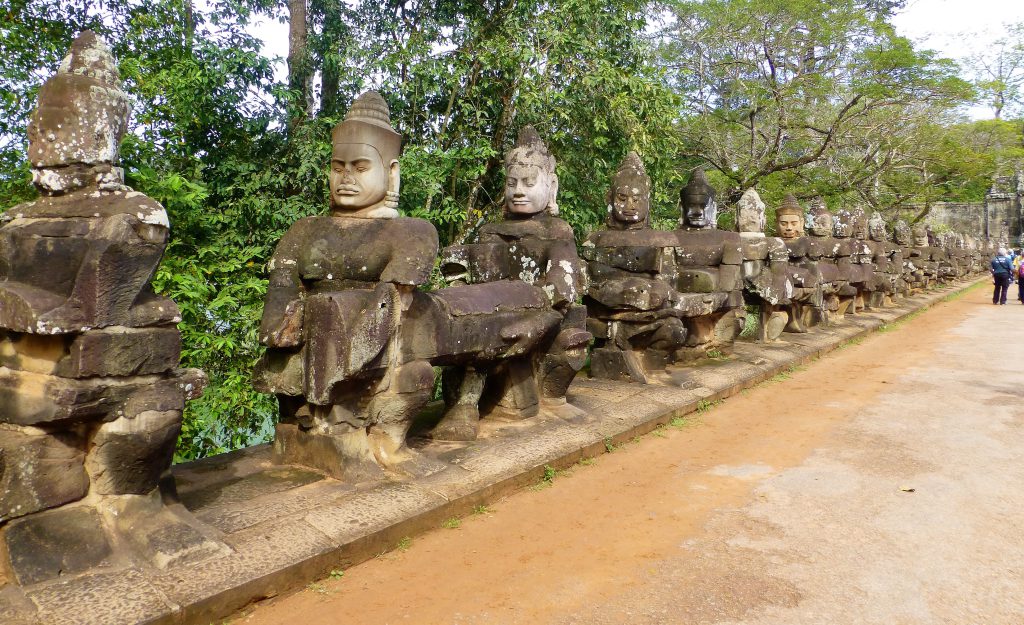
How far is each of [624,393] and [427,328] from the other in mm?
2739

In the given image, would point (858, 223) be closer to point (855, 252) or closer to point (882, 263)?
point (855, 252)

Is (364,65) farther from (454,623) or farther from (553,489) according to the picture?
(454,623)

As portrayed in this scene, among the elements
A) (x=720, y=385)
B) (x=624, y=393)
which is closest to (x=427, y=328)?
(x=624, y=393)

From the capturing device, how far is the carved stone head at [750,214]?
956 cm

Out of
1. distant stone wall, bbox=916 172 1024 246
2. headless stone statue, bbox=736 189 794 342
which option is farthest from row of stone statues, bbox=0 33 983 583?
distant stone wall, bbox=916 172 1024 246

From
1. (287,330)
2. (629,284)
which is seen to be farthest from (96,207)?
(629,284)

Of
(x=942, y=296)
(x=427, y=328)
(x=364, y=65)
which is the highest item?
(x=364, y=65)

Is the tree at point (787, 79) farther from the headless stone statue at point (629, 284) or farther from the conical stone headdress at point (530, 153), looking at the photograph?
the conical stone headdress at point (530, 153)

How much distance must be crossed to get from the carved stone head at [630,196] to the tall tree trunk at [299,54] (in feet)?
13.8

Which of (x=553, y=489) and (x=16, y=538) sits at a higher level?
(x=16, y=538)

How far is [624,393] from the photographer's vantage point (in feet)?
20.8

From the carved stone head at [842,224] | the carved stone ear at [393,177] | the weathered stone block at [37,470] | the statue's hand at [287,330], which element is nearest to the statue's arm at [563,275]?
the carved stone ear at [393,177]

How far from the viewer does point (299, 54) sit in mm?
9141

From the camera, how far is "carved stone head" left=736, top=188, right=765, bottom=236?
9562 mm
